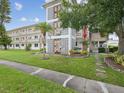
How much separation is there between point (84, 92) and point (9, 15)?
189 ft

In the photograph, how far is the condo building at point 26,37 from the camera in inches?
2333

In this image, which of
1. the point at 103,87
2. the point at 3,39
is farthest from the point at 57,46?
the point at 3,39

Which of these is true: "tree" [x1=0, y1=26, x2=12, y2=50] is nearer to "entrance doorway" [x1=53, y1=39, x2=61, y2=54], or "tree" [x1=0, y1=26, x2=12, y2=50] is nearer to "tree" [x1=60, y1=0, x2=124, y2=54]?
"entrance doorway" [x1=53, y1=39, x2=61, y2=54]

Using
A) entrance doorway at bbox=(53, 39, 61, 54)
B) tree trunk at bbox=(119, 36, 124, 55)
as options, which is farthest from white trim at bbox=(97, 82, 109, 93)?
entrance doorway at bbox=(53, 39, 61, 54)

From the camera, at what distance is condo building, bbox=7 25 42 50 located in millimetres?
59253

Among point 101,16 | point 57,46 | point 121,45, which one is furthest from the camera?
point 57,46

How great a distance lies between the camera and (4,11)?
197 ft

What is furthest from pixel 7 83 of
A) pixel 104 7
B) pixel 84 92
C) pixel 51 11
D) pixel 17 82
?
pixel 51 11

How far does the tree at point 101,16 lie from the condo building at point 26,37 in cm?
3555

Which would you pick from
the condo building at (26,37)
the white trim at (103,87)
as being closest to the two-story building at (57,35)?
the condo building at (26,37)

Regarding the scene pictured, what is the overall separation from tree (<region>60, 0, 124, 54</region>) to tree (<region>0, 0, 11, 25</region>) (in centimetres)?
4269

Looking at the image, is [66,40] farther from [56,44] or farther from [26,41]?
[26,41]

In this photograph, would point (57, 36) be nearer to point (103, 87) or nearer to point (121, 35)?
point (121, 35)

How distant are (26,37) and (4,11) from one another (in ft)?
37.3
